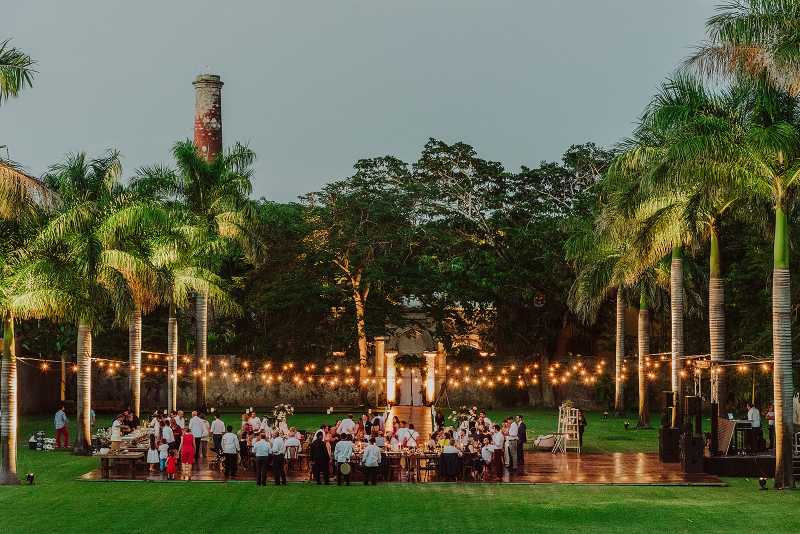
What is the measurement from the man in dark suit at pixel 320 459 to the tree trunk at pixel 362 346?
2582cm

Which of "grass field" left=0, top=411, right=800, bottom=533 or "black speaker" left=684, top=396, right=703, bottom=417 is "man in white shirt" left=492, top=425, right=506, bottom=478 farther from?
"black speaker" left=684, top=396, right=703, bottom=417

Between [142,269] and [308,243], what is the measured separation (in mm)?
23467

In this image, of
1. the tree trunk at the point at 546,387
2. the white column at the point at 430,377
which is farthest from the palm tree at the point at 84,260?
the tree trunk at the point at 546,387

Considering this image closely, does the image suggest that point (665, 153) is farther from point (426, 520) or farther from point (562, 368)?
point (562, 368)

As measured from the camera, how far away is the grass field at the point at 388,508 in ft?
66.0

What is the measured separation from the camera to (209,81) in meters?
60.4

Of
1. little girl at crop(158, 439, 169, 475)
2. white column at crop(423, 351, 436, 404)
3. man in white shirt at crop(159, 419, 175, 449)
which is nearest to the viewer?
little girl at crop(158, 439, 169, 475)

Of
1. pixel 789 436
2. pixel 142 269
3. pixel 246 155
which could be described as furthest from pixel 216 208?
pixel 789 436

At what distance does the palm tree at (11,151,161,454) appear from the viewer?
25953 mm

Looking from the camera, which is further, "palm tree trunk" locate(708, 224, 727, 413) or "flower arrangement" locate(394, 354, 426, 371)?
"flower arrangement" locate(394, 354, 426, 371)

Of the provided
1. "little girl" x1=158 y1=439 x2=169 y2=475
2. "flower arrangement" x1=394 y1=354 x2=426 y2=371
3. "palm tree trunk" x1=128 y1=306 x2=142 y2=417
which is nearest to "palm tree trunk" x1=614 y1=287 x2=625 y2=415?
"flower arrangement" x1=394 y1=354 x2=426 y2=371

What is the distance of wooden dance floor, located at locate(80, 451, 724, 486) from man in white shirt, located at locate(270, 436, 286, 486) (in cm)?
72

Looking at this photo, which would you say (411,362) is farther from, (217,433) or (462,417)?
(217,433)

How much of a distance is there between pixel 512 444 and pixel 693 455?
13.7ft
